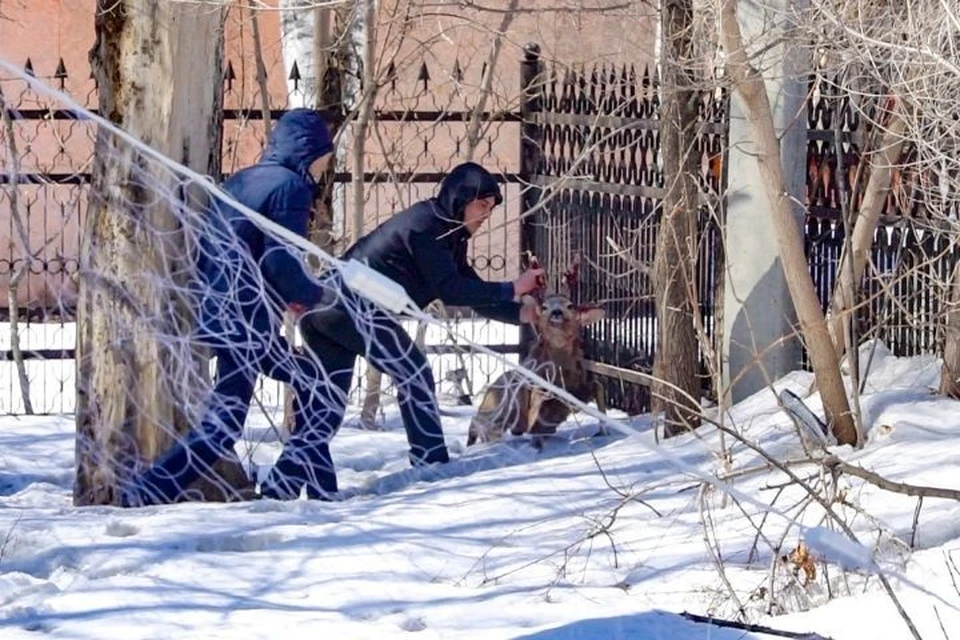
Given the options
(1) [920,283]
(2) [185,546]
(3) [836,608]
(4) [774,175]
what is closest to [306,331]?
(2) [185,546]

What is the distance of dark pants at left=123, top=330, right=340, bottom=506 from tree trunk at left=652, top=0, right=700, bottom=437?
157cm

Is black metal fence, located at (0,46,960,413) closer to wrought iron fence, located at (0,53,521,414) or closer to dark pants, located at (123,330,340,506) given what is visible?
wrought iron fence, located at (0,53,521,414)

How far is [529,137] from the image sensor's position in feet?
33.9

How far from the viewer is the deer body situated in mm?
8586

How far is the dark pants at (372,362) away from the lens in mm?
7594

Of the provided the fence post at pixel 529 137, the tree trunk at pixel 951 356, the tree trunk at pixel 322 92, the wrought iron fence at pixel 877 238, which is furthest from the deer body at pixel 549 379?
the tree trunk at pixel 951 356

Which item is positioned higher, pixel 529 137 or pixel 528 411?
pixel 529 137

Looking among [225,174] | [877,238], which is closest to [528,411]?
[877,238]

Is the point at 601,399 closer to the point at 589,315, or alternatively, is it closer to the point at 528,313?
the point at 589,315

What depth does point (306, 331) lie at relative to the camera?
311 inches

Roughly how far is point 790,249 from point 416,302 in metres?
1.96

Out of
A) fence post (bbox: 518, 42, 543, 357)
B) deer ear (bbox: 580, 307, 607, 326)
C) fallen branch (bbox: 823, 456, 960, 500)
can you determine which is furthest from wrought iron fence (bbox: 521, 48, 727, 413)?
fallen branch (bbox: 823, 456, 960, 500)

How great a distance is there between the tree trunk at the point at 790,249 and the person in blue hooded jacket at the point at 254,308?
1.92m

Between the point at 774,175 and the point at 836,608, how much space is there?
2.53 metres
